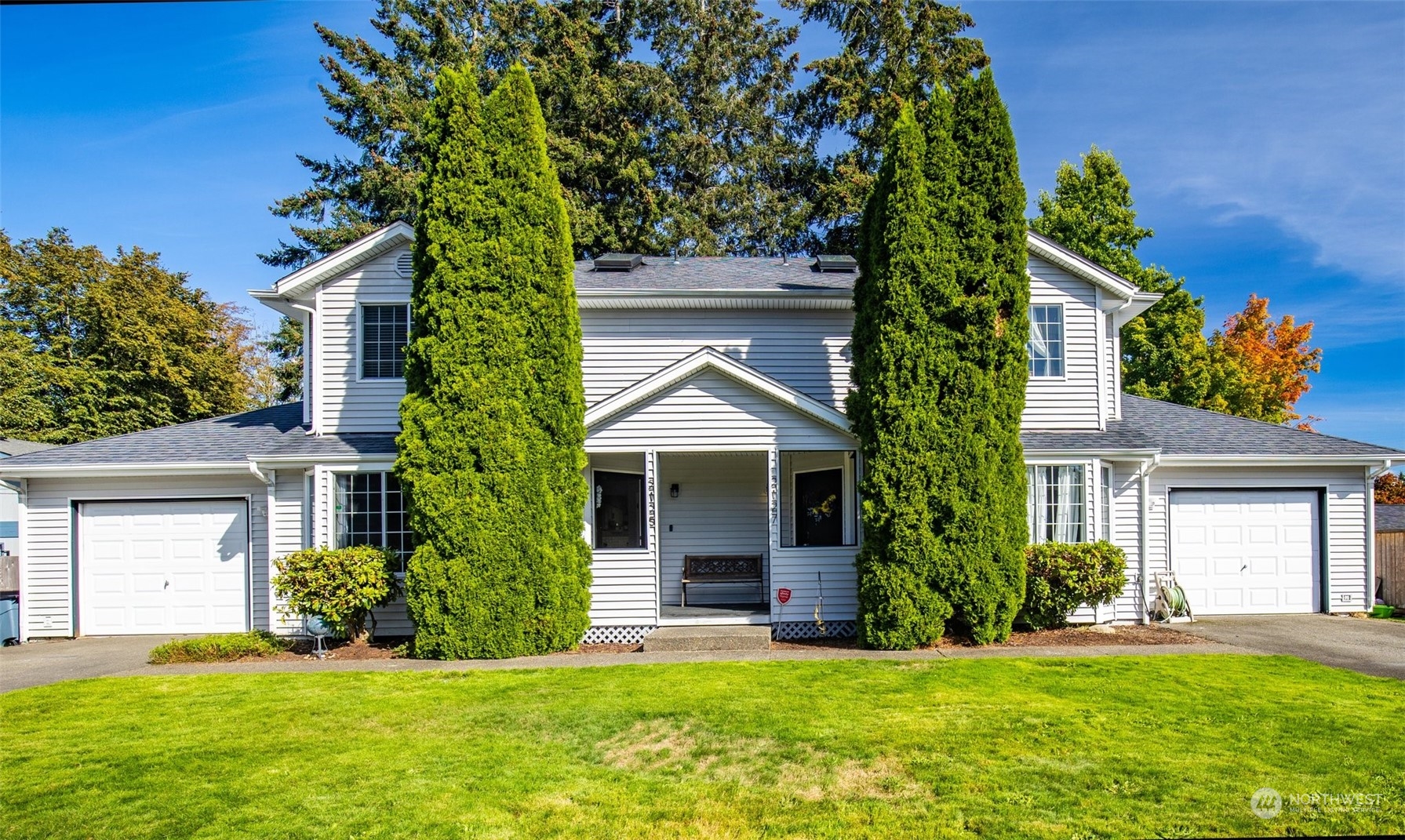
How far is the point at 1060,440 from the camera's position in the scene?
13164 millimetres

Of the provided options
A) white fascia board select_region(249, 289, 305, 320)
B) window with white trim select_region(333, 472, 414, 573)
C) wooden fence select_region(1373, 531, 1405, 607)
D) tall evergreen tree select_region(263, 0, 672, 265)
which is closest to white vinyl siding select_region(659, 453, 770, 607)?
window with white trim select_region(333, 472, 414, 573)

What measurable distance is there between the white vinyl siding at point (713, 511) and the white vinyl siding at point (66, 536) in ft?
21.6

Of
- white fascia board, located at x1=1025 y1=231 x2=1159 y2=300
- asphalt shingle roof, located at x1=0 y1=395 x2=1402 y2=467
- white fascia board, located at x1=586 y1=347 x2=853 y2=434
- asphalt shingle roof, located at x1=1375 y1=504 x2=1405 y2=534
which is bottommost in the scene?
asphalt shingle roof, located at x1=1375 y1=504 x2=1405 y2=534

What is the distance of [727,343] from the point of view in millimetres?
14016

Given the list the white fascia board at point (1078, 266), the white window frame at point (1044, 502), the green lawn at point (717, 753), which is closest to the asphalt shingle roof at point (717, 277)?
the white fascia board at point (1078, 266)

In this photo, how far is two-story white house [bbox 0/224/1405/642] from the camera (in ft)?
42.4

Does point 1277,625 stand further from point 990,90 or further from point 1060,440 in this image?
point 990,90

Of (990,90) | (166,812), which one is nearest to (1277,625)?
(990,90)

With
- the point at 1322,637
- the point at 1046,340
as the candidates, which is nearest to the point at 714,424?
the point at 1046,340

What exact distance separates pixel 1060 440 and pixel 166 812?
1229 centimetres

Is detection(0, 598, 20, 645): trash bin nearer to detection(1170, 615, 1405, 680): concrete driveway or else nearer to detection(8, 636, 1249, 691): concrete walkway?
detection(8, 636, 1249, 691): concrete walkway

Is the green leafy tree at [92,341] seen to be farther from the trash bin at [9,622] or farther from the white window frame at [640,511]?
the white window frame at [640,511]

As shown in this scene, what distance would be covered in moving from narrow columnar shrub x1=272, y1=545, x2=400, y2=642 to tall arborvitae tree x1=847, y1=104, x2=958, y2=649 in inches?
267

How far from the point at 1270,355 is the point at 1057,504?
2342 cm
